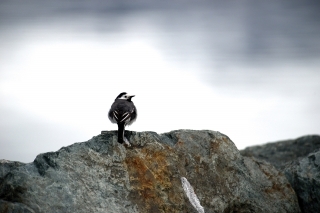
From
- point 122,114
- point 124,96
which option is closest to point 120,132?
point 122,114

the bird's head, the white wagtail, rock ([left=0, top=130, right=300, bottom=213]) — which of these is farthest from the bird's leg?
the bird's head

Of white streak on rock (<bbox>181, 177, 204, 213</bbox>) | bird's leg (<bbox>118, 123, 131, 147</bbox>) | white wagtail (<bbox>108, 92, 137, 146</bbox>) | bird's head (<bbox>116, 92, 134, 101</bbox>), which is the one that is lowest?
white streak on rock (<bbox>181, 177, 204, 213</bbox>)

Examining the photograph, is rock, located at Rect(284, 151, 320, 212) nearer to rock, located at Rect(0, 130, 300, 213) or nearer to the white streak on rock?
rock, located at Rect(0, 130, 300, 213)

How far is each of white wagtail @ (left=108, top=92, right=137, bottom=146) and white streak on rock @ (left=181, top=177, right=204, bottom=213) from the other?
1.38m

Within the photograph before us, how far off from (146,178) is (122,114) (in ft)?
6.11

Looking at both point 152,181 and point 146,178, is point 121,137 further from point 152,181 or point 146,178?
point 152,181

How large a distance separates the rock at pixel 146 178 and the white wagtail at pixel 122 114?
174 mm

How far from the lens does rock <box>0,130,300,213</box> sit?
9.33m

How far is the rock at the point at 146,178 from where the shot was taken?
9.33 m

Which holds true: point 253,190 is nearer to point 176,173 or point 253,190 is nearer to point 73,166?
point 176,173

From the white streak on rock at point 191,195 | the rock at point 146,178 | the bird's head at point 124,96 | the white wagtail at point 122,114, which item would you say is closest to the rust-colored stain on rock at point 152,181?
the rock at point 146,178

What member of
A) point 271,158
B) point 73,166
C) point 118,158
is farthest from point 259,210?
point 271,158

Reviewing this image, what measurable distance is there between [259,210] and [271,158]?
6468mm

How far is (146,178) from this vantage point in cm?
1041
